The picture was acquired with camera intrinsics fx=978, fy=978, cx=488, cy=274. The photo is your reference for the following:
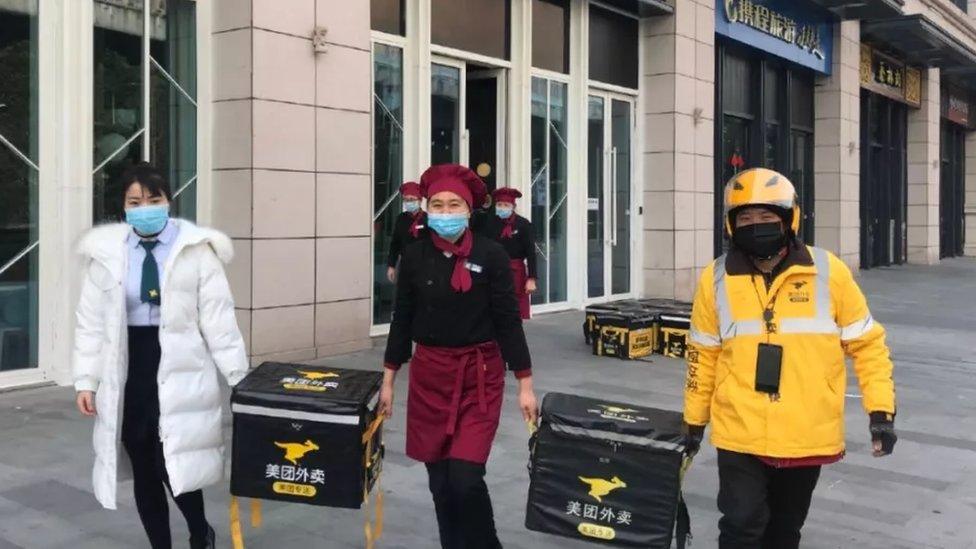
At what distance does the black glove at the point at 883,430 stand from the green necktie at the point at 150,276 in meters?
2.84

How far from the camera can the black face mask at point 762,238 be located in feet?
11.5

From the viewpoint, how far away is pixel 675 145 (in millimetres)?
15609

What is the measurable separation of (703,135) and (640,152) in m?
1.23

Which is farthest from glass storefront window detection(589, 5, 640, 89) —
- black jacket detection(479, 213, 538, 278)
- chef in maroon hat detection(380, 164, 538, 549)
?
chef in maroon hat detection(380, 164, 538, 549)

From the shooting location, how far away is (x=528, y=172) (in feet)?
44.0

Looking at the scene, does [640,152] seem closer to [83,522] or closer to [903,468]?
[903,468]

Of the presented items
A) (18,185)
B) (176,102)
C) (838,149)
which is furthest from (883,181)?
(18,185)

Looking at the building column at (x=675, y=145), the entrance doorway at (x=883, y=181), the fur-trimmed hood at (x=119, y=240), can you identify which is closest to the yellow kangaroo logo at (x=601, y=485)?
the fur-trimmed hood at (x=119, y=240)

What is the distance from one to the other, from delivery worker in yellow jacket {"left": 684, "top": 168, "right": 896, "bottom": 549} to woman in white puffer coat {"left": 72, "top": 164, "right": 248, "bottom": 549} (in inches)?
80.5

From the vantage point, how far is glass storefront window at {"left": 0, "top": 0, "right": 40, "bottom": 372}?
7.89m

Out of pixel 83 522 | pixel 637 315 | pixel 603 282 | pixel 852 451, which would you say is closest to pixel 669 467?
pixel 83 522

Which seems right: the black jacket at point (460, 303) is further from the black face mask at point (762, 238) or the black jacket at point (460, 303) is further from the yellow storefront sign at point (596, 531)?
the black face mask at point (762, 238)

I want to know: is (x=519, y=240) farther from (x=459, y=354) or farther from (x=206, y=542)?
(x=206, y=542)

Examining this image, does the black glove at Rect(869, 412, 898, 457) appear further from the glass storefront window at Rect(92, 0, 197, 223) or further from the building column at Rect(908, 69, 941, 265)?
the building column at Rect(908, 69, 941, 265)
